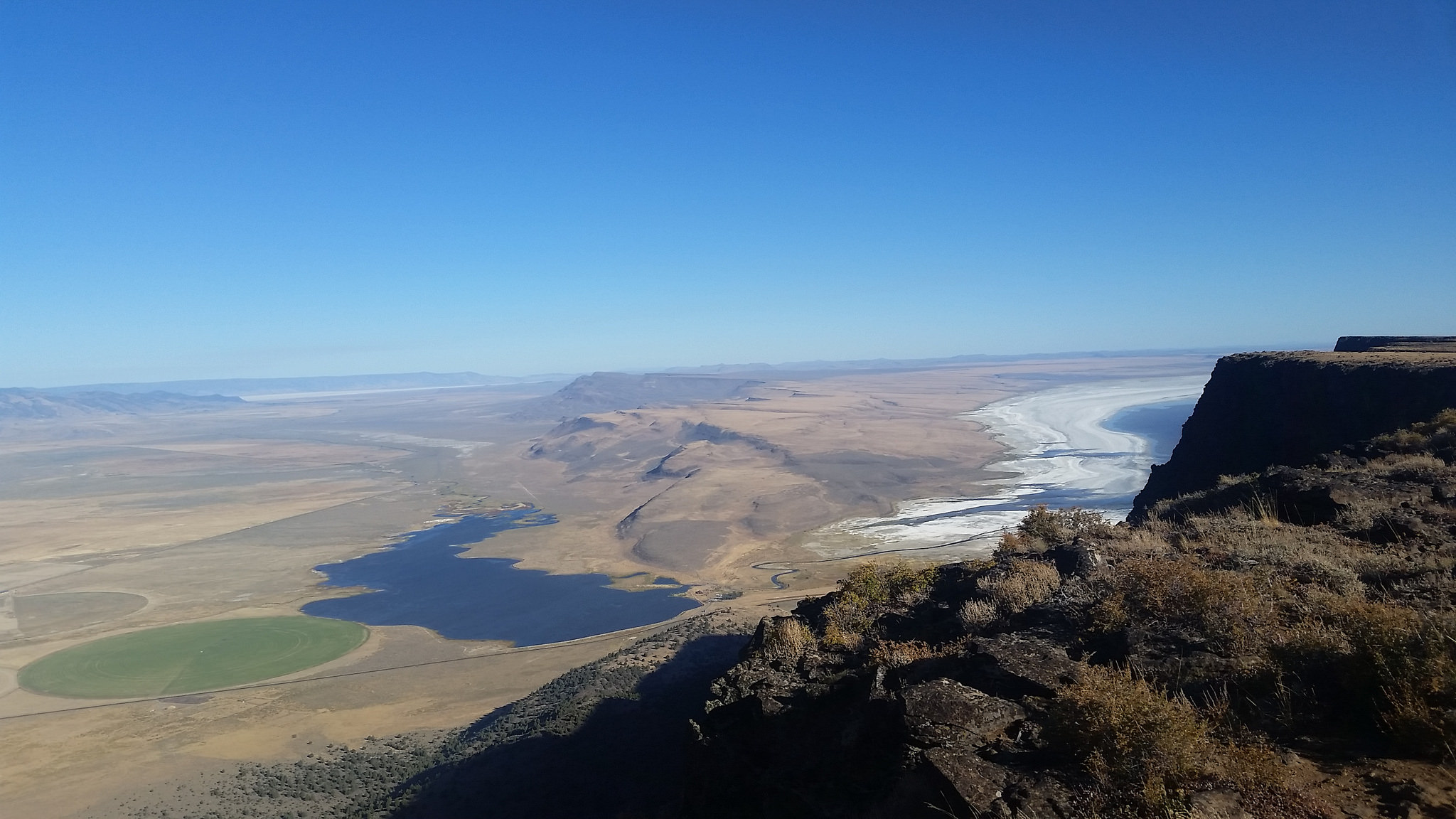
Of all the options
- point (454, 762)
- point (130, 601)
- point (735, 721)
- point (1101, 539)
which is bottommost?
point (130, 601)

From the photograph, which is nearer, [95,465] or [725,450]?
[725,450]

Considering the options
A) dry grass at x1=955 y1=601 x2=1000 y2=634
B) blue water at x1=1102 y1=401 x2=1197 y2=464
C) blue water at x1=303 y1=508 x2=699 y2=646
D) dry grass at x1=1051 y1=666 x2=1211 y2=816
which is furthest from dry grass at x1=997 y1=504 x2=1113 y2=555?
blue water at x1=1102 y1=401 x2=1197 y2=464

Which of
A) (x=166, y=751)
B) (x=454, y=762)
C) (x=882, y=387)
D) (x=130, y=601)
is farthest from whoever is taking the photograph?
(x=882, y=387)

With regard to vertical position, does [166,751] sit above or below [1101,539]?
below

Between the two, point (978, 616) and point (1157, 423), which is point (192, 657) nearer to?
point (978, 616)

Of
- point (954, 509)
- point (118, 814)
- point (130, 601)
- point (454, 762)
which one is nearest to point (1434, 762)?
point (454, 762)

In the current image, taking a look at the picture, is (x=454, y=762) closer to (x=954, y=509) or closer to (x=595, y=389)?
(x=954, y=509)

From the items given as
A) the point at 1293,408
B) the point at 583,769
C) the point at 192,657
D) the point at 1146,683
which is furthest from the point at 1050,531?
the point at 192,657
